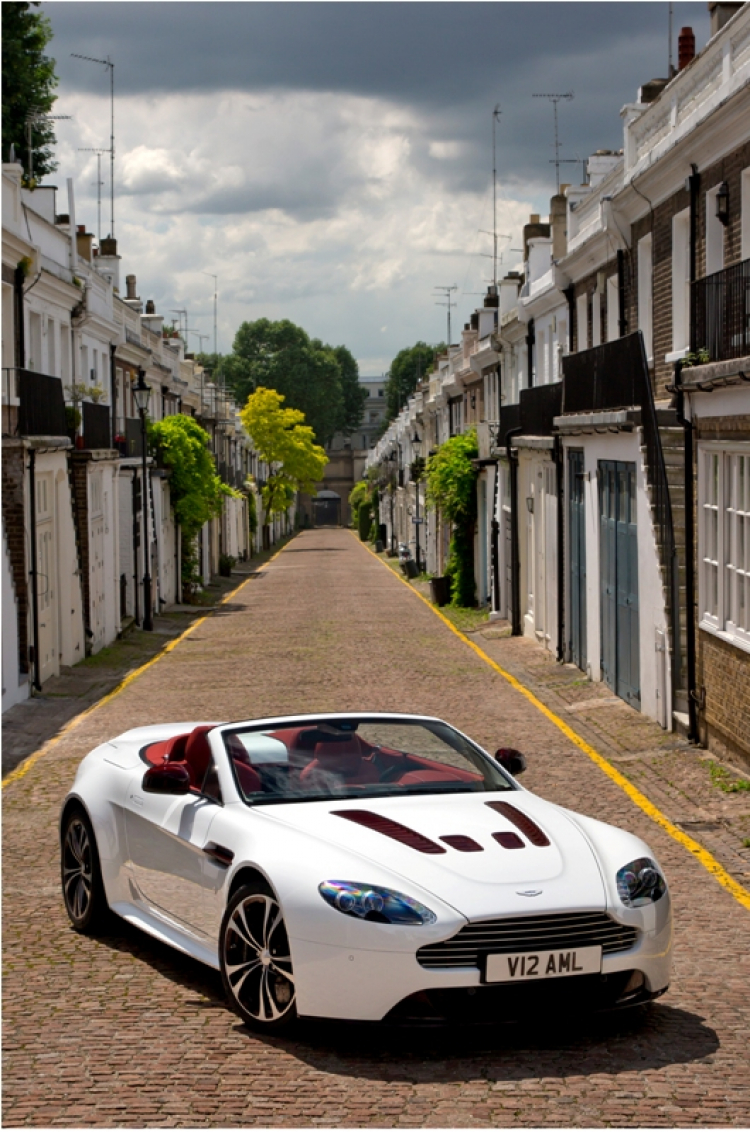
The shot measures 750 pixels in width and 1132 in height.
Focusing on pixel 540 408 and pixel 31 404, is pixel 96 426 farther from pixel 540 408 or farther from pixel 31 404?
pixel 540 408

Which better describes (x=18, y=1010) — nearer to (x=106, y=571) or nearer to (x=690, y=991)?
(x=690, y=991)

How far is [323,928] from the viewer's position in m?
6.06

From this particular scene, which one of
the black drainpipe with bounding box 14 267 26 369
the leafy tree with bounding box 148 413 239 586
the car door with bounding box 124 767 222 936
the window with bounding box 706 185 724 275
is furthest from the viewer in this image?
the leafy tree with bounding box 148 413 239 586

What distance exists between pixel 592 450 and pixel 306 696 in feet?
17.9

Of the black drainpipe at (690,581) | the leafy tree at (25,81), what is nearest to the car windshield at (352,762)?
the black drainpipe at (690,581)

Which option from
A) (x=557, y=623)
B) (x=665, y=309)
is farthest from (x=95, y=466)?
(x=665, y=309)

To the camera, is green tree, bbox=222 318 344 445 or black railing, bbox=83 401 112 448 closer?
black railing, bbox=83 401 112 448

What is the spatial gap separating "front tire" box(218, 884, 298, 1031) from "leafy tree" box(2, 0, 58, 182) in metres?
42.1

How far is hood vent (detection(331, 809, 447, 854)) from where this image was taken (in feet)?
21.2

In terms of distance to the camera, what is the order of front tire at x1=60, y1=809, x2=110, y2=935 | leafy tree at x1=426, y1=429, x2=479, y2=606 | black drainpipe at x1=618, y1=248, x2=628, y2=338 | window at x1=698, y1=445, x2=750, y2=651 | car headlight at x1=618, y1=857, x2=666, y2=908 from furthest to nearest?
leafy tree at x1=426, y1=429, x2=479, y2=606 → black drainpipe at x1=618, y1=248, x2=628, y2=338 → window at x1=698, y1=445, x2=750, y2=651 → front tire at x1=60, y1=809, x2=110, y2=935 → car headlight at x1=618, y1=857, x2=666, y2=908

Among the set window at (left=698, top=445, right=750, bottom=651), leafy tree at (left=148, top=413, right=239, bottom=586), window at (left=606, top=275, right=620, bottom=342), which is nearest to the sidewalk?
window at (left=698, top=445, right=750, bottom=651)

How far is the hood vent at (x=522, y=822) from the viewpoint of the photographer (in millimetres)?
6699

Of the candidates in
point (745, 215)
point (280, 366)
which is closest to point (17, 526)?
point (745, 215)

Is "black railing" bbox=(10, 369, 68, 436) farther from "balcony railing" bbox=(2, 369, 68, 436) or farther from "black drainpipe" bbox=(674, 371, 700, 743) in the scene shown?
"black drainpipe" bbox=(674, 371, 700, 743)
